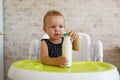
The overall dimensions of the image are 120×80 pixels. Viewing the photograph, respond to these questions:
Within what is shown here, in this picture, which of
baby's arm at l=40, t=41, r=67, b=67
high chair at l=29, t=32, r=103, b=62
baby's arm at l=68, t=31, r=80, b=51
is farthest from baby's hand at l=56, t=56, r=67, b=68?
high chair at l=29, t=32, r=103, b=62

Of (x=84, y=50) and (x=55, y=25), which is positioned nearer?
(x=55, y=25)

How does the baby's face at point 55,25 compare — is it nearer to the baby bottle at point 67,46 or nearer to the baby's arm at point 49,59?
the baby's arm at point 49,59

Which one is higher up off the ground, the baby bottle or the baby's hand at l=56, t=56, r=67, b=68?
the baby bottle

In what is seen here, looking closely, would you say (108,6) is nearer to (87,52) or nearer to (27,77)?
(87,52)

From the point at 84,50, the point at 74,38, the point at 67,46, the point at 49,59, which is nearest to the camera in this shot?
the point at 67,46

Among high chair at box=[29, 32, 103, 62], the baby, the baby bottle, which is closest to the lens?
the baby bottle

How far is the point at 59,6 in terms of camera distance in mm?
2277

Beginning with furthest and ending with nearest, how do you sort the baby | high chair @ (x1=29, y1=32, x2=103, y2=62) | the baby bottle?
high chair @ (x1=29, y1=32, x2=103, y2=62)
the baby
the baby bottle

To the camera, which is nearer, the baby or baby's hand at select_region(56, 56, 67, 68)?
baby's hand at select_region(56, 56, 67, 68)

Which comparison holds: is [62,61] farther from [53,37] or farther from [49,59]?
[53,37]

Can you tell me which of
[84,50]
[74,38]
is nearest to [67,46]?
[74,38]

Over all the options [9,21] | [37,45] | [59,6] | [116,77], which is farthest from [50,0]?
[116,77]

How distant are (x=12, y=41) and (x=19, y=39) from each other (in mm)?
73

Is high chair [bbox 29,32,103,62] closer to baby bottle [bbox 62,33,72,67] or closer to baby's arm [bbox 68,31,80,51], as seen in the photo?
baby's arm [bbox 68,31,80,51]
